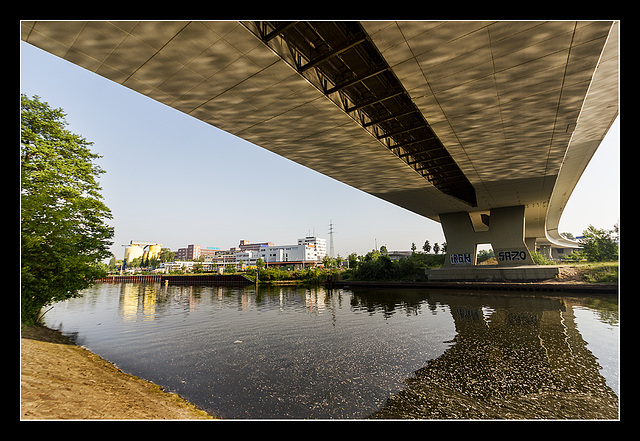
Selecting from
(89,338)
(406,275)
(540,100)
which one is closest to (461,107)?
(540,100)

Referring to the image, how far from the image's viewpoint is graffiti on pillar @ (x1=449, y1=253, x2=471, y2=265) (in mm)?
41625

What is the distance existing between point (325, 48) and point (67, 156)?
11.9 meters

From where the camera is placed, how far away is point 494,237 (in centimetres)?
3972

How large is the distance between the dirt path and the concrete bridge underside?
8288 mm

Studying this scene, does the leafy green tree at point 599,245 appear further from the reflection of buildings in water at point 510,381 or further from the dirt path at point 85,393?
the dirt path at point 85,393

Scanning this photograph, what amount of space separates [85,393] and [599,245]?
66938 mm

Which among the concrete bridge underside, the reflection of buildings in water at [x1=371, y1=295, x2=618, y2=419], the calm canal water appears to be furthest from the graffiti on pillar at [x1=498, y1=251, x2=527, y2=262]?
the reflection of buildings in water at [x1=371, y1=295, x2=618, y2=419]

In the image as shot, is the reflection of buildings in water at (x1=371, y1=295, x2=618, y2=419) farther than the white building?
No

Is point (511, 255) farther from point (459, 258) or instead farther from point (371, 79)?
point (371, 79)

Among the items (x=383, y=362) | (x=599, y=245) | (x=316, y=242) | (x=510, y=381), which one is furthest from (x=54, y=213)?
(x=316, y=242)

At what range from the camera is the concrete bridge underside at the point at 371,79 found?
8.23 meters

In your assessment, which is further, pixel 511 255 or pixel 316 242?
pixel 316 242

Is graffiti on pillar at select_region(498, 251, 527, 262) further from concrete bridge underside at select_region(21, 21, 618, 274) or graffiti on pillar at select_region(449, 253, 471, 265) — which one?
concrete bridge underside at select_region(21, 21, 618, 274)
